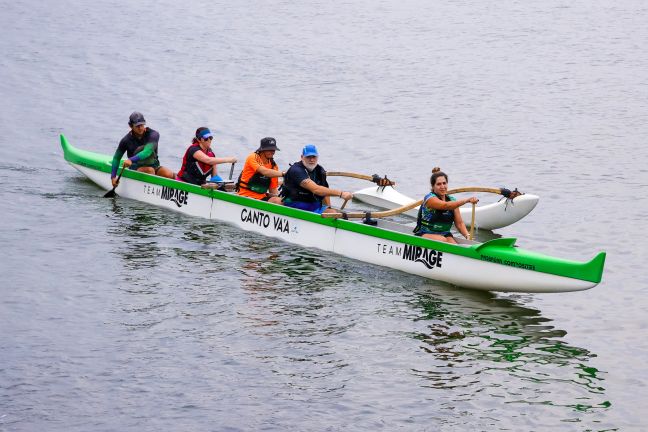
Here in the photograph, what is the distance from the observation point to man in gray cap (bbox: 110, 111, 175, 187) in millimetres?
24547

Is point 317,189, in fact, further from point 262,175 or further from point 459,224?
point 459,224

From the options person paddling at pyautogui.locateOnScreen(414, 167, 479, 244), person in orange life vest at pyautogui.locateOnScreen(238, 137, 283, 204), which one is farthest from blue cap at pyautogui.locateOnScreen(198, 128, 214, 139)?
person paddling at pyautogui.locateOnScreen(414, 167, 479, 244)

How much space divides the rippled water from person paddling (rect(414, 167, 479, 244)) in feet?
3.55

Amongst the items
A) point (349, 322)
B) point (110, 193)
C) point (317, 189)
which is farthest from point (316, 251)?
point (110, 193)

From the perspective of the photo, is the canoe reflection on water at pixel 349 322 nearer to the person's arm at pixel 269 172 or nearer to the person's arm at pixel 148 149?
the person's arm at pixel 269 172

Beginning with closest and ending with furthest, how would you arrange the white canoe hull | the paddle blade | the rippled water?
the rippled water
the white canoe hull
the paddle blade

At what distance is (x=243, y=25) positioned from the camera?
5069 cm

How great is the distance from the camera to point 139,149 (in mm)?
24828

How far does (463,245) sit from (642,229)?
7.68 m

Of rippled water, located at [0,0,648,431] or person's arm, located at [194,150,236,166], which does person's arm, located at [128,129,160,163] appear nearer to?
rippled water, located at [0,0,648,431]

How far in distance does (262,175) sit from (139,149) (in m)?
4.20

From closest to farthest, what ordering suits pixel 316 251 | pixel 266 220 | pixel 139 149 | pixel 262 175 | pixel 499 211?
pixel 316 251 → pixel 266 220 → pixel 262 175 → pixel 499 211 → pixel 139 149

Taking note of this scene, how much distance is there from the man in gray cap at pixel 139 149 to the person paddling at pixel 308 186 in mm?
4698

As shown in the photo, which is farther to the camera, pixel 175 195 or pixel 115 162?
pixel 115 162
